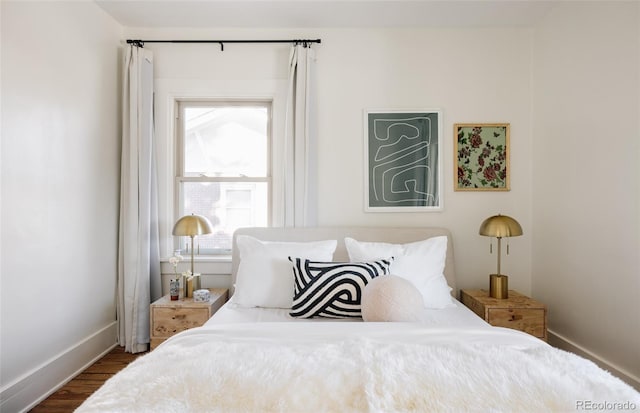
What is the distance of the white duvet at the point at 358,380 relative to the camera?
0.97 meters

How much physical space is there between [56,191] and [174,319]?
114 cm

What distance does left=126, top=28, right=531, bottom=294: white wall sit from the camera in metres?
2.91

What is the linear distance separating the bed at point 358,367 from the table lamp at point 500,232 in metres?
0.65

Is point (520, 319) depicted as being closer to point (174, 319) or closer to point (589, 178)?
point (589, 178)

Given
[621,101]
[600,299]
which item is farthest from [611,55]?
[600,299]

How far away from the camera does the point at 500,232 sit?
8.00 feet

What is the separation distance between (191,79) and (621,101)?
3097 mm

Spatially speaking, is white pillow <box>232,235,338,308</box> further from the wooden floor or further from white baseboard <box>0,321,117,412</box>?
white baseboard <box>0,321,117,412</box>

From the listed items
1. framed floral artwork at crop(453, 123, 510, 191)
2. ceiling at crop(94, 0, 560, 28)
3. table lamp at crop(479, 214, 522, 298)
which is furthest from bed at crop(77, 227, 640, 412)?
ceiling at crop(94, 0, 560, 28)

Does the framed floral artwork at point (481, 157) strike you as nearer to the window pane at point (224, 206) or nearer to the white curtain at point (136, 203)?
the window pane at point (224, 206)

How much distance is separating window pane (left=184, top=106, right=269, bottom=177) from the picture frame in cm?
97

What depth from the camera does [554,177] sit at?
263cm

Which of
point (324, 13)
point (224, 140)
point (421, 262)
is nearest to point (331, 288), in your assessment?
point (421, 262)

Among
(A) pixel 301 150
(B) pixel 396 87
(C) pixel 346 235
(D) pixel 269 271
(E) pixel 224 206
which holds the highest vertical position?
(B) pixel 396 87
